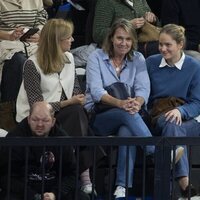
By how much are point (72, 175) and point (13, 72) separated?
182 cm

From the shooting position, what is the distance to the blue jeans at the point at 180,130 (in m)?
9.23

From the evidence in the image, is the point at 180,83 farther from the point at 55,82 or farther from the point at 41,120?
the point at 41,120

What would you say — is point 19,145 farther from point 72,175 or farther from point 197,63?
point 197,63

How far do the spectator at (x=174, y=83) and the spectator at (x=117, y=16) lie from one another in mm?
806

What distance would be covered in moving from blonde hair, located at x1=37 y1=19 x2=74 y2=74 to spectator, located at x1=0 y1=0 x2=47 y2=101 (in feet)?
1.59

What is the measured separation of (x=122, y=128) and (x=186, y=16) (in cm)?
Result: 259

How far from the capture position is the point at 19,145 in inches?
325

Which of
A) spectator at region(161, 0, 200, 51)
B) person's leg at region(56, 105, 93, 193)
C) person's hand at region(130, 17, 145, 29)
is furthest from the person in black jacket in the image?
spectator at region(161, 0, 200, 51)

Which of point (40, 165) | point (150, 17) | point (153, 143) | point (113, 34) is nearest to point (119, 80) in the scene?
point (113, 34)

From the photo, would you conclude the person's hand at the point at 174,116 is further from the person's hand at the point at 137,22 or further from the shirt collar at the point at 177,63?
the person's hand at the point at 137,22

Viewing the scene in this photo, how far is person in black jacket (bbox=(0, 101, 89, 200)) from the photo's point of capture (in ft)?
28.4

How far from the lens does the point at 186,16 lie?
38.6ft

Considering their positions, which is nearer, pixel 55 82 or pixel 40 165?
pixel 40 165

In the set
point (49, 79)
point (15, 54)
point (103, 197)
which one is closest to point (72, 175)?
point (103, 197)
